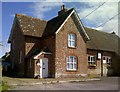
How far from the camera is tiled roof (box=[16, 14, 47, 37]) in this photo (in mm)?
30844

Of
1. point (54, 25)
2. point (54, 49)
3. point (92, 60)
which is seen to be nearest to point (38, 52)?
point (54, 49)

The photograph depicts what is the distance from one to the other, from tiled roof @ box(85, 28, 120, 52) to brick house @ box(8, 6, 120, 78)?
0.84 ft

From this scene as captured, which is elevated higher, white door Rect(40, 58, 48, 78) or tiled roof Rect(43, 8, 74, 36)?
tiled roof Rect(43, 8, 74, 36)

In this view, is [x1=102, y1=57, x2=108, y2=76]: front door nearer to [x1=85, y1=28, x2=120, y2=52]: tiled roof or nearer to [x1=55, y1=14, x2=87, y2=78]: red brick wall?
[x1=85, y1=28, x2=120, y2=52]: tiled roof

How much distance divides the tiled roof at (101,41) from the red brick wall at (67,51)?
349 cm

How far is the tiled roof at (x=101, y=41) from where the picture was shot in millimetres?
36744

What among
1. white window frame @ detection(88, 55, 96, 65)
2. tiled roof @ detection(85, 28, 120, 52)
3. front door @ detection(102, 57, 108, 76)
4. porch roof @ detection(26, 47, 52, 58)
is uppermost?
tiled roof @ detection(85, 28, 120, 52)

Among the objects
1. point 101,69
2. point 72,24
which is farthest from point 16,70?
point 101,69

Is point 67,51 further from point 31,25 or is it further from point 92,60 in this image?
point 92,60

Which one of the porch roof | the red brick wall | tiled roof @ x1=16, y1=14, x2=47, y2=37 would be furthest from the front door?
the porch roof

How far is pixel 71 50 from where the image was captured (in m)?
30.2

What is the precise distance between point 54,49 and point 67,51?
1.98 metres

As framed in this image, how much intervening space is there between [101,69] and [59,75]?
33.3ft

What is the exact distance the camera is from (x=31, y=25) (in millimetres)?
32188
